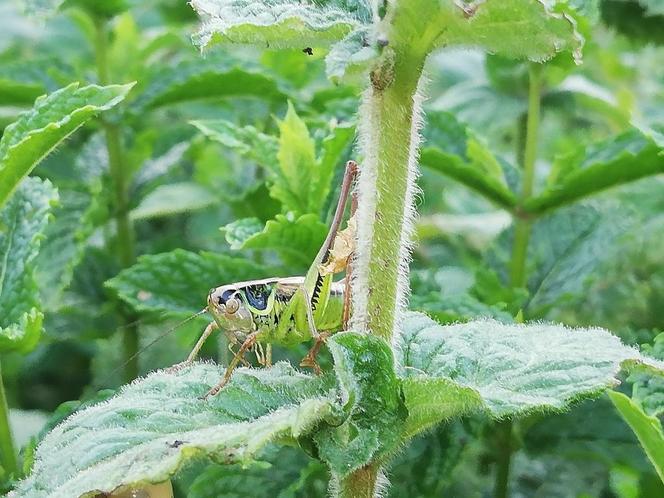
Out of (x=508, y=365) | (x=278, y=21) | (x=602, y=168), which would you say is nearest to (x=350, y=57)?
(x=278, y=21)

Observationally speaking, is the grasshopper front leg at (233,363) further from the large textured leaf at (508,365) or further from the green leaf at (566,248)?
the green leaf at (566,248)

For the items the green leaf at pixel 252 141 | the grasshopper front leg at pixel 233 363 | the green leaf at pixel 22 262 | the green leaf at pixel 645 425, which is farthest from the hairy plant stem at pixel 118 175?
the green leaf at pixel 645 425

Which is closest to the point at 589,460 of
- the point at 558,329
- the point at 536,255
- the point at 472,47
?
the point at 536,255

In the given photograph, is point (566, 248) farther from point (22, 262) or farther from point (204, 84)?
point (22, 262)

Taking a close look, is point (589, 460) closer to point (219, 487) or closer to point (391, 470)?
point (391, 470)

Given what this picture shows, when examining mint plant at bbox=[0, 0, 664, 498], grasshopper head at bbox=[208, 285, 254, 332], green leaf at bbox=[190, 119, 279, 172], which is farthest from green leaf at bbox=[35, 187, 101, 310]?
grasshopper head at bbox=[208, 285, 254, 332]

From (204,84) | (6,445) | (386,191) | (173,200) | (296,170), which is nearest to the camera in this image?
(386,191)
